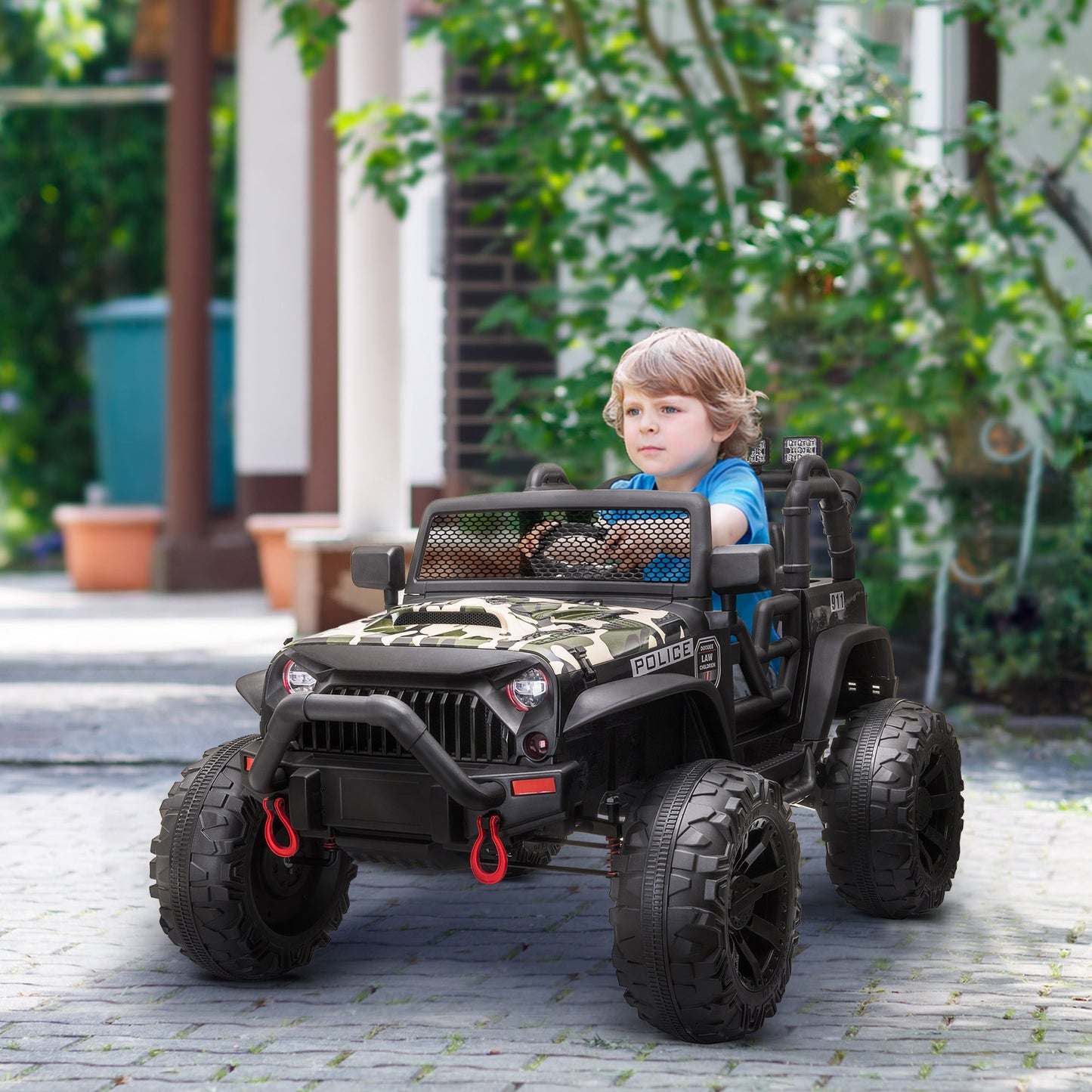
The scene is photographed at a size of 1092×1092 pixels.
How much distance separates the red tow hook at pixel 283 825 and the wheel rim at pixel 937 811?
1.82 meters

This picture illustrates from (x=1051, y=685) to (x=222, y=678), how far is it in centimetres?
445

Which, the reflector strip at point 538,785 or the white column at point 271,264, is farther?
the white column at point 271,264

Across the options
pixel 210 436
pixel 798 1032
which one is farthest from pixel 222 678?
pixel 210 436

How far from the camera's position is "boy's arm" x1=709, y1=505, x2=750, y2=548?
4520 mm

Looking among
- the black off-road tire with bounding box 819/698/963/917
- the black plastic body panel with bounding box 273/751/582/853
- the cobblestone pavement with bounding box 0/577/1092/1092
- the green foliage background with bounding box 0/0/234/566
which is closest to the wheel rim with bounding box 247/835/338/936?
the cobblestone pavement with bounding box 0/577/1092/1092

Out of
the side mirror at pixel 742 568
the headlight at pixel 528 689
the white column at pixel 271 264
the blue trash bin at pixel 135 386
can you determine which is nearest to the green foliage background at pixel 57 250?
the blue trash bin at pixel 135 386

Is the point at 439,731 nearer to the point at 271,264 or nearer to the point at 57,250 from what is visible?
the point at 271,264

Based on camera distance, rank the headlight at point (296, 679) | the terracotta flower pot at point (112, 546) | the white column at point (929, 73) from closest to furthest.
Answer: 1. the headlight at point (296, 679)
2. the white column at point (929, 73)
3. the terracotta flower pot at point (112, 546)

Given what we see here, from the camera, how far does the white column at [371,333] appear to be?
1082 centimetres

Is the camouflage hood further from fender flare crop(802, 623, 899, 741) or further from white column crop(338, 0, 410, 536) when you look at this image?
white column crop(338, 0, 410, 536)

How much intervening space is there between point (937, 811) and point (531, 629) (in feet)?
5.52

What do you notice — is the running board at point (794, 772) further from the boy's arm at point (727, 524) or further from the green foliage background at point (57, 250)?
the green foliage background at point (57, 250)

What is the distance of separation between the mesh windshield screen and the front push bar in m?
0.80

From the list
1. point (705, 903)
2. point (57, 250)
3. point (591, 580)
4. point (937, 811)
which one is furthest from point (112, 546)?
point (705, 903)
